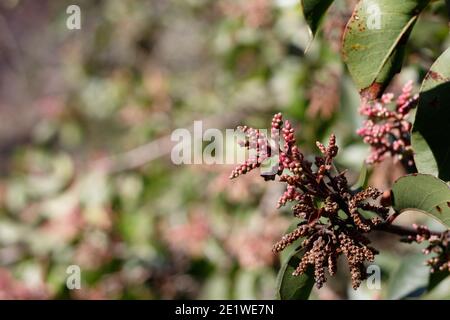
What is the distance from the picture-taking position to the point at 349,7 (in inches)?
80.7

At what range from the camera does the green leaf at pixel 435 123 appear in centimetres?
111

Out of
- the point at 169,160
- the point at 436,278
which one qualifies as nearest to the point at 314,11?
the point at 436,278

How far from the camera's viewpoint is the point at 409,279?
5.24ft

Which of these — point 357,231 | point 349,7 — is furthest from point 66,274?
point 357,231

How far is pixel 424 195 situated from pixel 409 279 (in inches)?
23.5

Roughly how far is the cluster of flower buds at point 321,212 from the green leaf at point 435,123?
0.13m

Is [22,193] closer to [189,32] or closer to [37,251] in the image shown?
[37,251]

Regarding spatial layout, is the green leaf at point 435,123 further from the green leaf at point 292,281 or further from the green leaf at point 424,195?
the green leaf at point 292,281

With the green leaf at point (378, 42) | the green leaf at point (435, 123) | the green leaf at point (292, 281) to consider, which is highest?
the green leaf at point (378, 42)

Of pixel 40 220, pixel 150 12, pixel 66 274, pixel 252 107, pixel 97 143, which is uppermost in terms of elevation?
pixel 150 12

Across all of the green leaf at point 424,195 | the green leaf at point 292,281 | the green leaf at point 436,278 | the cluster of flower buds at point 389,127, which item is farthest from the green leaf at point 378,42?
the green leaf at point 436,278

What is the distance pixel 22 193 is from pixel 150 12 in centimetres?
186

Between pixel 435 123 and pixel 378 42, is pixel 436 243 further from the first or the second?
pixel 378 42

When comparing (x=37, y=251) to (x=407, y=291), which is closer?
(x=407, y=291)
